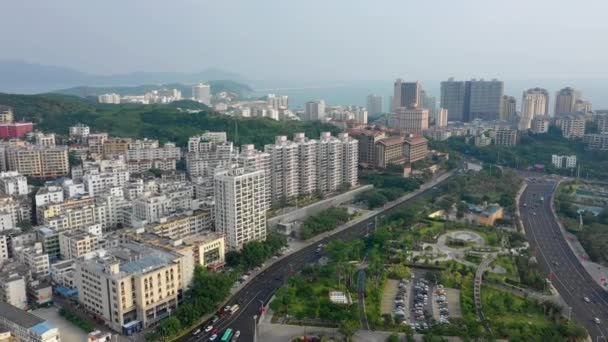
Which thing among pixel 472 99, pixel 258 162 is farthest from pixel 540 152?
pixel 258 162

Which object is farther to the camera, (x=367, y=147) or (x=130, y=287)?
(x=367, y=147)

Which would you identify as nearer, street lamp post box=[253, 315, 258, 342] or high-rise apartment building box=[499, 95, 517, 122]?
street lamp post box=[253, 315, 258, 342]

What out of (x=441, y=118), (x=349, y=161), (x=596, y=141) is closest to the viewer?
(x=349, y=161)

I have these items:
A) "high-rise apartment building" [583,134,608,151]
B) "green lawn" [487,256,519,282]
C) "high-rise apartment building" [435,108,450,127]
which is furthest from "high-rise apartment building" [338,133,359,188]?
"high-rise apartment building" [435,108,450,127]

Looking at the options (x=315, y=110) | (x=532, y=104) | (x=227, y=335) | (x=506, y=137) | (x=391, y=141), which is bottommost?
(x=227, y=335)

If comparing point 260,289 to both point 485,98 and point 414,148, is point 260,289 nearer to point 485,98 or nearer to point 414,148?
point 414,148

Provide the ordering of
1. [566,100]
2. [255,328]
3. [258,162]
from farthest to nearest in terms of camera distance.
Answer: [566,100] < [258,162] < [255,328]

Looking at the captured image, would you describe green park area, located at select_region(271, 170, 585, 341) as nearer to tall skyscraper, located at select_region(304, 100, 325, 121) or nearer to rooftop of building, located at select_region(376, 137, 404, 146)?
rooftop of building, located at select_region(376, 137, 404, 146)
